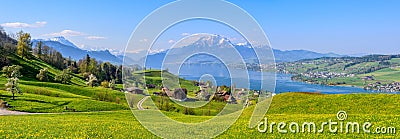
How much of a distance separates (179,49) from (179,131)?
462 inches

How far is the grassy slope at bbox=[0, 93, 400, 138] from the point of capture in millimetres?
23984

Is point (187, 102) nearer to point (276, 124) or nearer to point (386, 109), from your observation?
point (276, 124)

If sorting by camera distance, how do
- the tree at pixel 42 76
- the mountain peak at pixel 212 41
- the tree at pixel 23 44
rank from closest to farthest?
1. the mountain peak at pixel 212 41
2. the tree at pixel 42 76
3. the tree at pixel 23 44

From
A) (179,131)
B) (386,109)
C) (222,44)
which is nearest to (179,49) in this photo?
(222,44)
